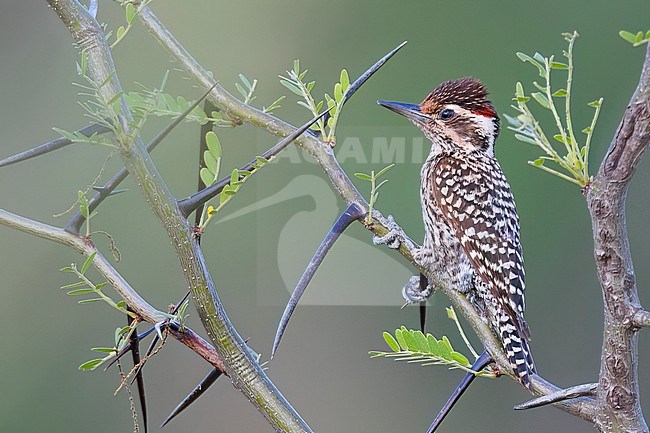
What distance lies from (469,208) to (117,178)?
2.23 feet

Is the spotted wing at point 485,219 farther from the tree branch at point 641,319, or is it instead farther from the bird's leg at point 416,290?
the tree branch at point 641,319

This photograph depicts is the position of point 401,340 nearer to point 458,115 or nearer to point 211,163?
point 211,163

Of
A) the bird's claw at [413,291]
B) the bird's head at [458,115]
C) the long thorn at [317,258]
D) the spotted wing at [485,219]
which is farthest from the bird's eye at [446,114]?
the long thorn at [317,258]

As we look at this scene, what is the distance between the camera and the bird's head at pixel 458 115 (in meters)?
1.03

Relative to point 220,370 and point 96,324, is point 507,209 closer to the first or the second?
point 220,370

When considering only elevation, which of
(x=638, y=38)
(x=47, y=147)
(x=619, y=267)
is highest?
(x=47, y=147)

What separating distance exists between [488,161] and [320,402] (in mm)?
1184

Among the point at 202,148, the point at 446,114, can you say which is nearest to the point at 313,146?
the point at 202,148

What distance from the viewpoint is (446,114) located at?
108cm

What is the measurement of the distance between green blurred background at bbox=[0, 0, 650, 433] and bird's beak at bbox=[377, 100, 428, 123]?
864 mm

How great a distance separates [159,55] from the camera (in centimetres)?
222

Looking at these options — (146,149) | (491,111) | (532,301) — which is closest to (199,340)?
(146,149)

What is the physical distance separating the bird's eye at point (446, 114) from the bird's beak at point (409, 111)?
2 cm

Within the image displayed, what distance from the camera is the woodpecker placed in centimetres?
96
